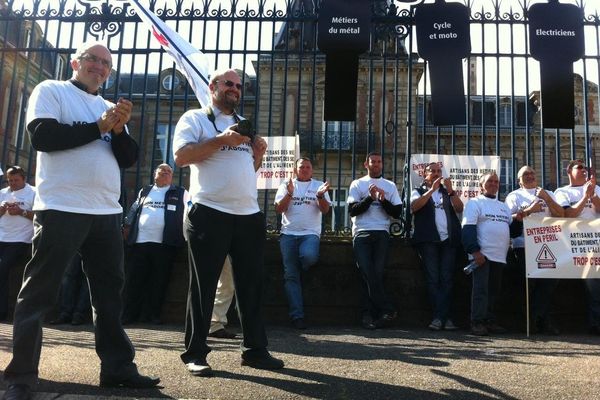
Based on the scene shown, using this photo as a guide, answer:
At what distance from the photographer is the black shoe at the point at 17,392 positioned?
2.73m

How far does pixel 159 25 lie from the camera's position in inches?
246

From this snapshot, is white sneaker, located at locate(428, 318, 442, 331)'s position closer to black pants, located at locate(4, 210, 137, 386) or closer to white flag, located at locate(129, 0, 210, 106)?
white flag, located at locate(129, 0, 210, 106)

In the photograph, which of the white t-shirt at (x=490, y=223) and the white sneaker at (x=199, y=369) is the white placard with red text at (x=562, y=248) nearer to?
the white t-shirt at (x=490, y=223)

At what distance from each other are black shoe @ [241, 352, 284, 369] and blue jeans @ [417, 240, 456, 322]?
10.2 ft

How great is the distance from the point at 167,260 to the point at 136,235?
20.0 inches

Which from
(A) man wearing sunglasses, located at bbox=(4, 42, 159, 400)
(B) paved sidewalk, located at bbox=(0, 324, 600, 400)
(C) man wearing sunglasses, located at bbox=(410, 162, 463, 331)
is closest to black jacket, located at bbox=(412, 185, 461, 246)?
(C) man wearing sunglasses, located at bbox=(410, 162, 463, 331)

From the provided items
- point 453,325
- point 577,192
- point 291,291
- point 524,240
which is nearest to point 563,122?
point 577,192

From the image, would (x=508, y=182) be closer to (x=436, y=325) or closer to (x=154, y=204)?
(x=436, y=325)

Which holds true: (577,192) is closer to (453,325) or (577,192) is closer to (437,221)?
(437,221)

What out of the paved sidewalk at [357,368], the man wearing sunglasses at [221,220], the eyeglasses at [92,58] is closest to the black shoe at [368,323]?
the paved sidewalk at [357,368]

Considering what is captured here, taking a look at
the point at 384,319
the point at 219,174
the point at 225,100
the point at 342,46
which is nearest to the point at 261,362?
the point at 219,174

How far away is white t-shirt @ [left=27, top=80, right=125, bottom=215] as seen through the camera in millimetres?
3062

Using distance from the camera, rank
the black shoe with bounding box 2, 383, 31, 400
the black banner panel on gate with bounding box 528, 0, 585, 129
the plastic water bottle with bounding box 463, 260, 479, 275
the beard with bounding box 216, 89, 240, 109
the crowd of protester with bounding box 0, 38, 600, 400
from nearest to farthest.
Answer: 1. the black shoe with bounding box 2, 383, 31, 400
2. the crowd of protester with bounding box 0, 38, 600, 400
3. the beard with bounding box 216, 89, 240, 109
4. the plastic water bottle with bounding box 463, 260, 479, 275
5. the black banner panel on gate with bounding box 528, 0, 585, 129

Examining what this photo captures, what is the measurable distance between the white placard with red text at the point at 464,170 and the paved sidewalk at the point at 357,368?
233 centimetres
